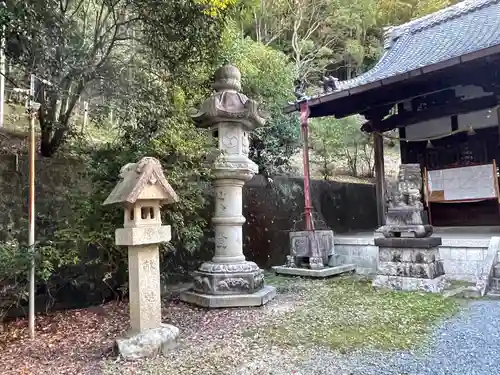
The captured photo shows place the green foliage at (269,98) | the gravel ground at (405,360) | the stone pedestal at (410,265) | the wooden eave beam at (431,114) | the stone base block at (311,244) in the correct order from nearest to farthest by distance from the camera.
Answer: the gravel ground at (405,360), the stone pedestal at (410,265), the stone base block at (311,244), the wooden eave beam at (431,114), the green foliage at (269,98)

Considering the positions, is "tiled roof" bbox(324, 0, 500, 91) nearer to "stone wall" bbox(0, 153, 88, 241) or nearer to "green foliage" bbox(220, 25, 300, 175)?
"green foliage" bbox(220, 25, 300, 175)

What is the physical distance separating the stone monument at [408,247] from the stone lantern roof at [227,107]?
8.46ft

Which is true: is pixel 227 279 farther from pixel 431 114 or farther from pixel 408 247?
pixel 431 114

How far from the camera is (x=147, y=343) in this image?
354cm

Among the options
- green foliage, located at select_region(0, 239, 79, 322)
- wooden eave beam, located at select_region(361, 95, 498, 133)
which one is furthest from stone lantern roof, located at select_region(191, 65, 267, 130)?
wooden eave beam, located at select_region(361, 95, 498, 133)

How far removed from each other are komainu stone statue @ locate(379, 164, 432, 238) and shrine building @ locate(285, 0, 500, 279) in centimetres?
215

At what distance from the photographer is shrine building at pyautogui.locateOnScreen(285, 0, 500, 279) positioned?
8258 millimetres

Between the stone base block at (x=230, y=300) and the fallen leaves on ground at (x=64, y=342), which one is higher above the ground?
the stone base block at (x=230, y=300)

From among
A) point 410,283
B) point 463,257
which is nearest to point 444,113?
point 463,257

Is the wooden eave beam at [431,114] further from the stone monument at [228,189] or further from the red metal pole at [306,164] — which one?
the stone monument at [228,189]

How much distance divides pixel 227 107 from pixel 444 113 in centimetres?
592

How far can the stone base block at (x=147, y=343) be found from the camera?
3471 millimetres

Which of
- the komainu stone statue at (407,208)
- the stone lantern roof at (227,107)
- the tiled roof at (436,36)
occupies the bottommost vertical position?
the komainu stone statue at (407,208)

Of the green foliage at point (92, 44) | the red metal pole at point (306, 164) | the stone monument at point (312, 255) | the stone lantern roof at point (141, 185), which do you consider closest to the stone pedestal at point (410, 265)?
the stone monument at point (312, 255)
